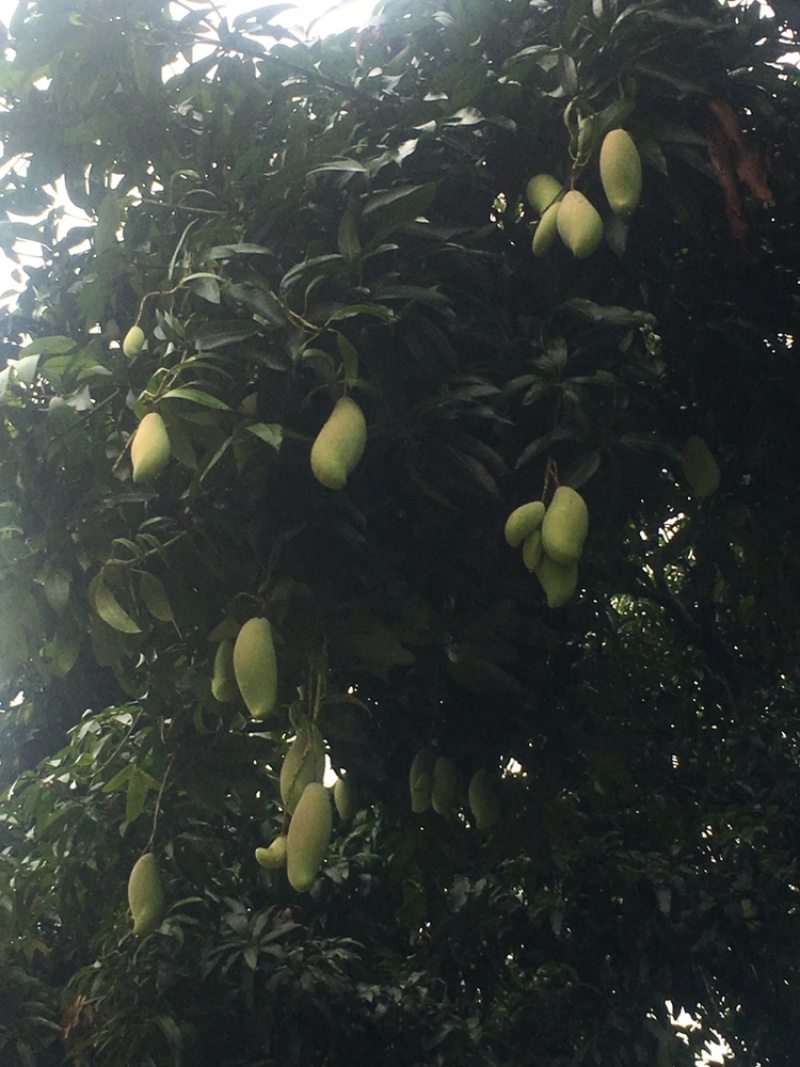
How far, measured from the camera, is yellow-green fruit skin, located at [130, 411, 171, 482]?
42.7 inches

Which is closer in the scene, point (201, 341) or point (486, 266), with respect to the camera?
point (201, 341)

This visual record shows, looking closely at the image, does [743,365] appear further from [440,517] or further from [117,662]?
[117,662]

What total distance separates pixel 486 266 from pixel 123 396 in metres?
0.49

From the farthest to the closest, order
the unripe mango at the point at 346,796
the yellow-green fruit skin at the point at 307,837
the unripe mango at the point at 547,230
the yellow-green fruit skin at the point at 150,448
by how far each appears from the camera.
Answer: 1. the unripe mango at the point at 346,796
2. the unripe mango at the point at 547,230
3. the yellow-green fruit skin at the point at 307,837
4. the yellow-green fruit skin at the point at 150,448

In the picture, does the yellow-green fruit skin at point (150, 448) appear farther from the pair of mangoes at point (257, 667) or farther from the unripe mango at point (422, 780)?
the unripe mango at point (422, 780)

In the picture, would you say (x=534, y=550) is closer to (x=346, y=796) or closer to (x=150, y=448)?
(x=150, y=448)

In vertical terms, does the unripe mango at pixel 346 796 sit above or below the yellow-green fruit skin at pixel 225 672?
below

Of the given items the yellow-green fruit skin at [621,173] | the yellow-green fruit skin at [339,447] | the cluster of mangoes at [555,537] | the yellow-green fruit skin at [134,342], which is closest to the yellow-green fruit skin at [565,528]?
the cluster of mangoes at [555,537]

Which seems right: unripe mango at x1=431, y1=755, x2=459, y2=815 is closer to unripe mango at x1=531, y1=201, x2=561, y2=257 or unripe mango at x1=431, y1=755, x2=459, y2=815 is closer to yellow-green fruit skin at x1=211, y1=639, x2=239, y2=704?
yellow-green fruit skin at x1=211, y1=639, x2=239, y2=704

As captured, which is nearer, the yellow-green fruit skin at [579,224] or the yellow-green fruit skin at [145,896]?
the yellow-green fruit skin at [579,224]

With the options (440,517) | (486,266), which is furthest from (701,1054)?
(486,266)

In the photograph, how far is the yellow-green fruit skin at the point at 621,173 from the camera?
1.24m

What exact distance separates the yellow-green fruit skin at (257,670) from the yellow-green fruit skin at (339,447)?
0.61ft

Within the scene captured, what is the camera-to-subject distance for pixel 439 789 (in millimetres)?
1598
